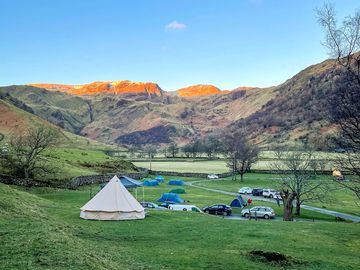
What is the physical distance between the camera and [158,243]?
22.2 m

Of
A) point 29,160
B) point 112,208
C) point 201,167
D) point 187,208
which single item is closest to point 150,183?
point 29,160

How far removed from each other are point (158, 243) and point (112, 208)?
987 centimetres

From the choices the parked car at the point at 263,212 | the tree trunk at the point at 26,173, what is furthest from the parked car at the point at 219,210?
the tree trunk at the point at 26,173

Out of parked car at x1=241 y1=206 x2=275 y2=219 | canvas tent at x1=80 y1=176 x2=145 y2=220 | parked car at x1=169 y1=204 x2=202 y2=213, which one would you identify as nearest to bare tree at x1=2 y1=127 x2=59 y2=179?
parked car at x1=169 y1=204 x2=202 y2=213

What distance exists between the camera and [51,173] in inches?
2504

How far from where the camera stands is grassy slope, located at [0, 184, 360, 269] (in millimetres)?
13961

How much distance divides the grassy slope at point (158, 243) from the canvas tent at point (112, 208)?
122 centimetres

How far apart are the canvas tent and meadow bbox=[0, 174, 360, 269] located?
1.04m

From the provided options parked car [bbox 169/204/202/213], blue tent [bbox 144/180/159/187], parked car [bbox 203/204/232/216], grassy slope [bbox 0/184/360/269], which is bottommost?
blue tent [bbox 144/180/159/187]

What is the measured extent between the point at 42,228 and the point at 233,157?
9414cm

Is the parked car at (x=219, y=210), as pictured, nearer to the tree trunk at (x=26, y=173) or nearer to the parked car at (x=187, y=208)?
the parked car at (x=187, y=208)

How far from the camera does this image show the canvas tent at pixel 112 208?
1222 inches

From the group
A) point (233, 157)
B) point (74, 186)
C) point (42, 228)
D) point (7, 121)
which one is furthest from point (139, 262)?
→ point (7, 121)

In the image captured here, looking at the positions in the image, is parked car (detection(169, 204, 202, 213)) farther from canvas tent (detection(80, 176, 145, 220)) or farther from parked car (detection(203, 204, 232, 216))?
canvas tent (detection(80, 176, 145, 220))
